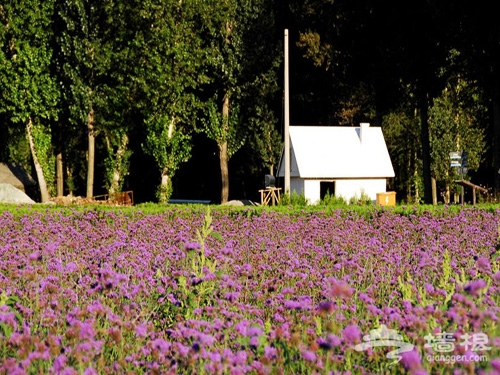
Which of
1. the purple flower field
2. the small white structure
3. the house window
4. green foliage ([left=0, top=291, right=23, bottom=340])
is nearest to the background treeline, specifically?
the small white structure

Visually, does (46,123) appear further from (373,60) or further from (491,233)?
(491,233)

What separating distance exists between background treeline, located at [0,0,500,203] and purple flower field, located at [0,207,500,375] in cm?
2611

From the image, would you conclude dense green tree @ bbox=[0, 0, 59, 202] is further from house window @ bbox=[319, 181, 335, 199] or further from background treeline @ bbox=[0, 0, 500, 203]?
house window @ bbox=[319, 181, 335, 199]

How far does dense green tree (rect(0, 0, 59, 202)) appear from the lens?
39844mm

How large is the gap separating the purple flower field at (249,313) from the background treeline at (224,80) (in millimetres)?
26114

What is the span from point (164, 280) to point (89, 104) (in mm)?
34781

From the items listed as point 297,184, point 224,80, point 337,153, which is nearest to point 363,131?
point 337,153

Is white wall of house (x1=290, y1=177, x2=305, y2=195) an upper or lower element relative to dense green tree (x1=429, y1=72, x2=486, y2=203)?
lower

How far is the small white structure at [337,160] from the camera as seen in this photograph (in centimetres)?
3841

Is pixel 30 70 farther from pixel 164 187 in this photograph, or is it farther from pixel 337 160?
pixel 337 160

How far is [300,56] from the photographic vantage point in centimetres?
4650

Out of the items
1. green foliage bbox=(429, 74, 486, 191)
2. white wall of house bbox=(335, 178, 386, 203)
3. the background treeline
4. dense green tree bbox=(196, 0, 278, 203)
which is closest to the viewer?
the background treeline

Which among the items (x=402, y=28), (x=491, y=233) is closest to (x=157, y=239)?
(x=491, y=233)

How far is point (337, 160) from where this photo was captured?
39.0 meters
